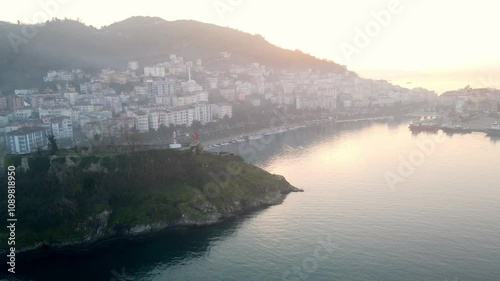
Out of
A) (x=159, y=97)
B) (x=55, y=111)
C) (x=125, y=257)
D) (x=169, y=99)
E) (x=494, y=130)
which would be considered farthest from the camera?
(x=159, y=97)

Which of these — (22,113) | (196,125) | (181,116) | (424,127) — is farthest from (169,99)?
(424,127)

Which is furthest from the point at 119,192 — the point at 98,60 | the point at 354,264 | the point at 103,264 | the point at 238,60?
the point at 238,60

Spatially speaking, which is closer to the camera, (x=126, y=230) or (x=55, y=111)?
(x=126, y=230)

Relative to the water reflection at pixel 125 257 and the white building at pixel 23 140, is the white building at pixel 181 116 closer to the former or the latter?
the white building at pixel 23 140

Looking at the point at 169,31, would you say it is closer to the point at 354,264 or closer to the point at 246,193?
the point at 246,193

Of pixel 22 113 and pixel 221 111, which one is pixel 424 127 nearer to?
pixel 221 111

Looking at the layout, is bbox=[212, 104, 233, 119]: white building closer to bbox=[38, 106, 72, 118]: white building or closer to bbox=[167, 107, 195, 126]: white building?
bbox=[167, 107, 195, 126]: white building

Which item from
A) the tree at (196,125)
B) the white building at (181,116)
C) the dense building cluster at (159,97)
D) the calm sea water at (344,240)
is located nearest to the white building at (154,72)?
the dense building cluster at (159,97)
